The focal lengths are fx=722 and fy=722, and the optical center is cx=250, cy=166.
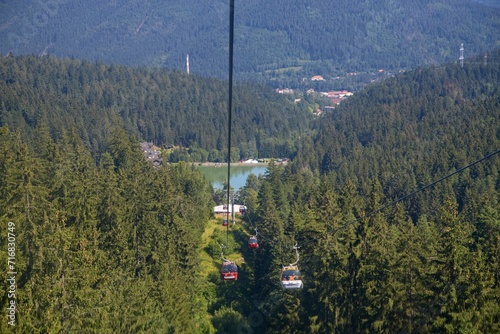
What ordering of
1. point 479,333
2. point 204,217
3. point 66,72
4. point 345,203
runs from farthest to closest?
1. point 66,72
2. point 204,217
3. point 345,203
4. point 479,333

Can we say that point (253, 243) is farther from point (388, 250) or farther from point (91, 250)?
point (91, 250)

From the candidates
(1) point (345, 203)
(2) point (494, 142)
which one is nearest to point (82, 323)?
(1) point (345, 203)

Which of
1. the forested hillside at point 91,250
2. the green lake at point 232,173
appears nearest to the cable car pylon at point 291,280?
the forested hillside at point 91,250

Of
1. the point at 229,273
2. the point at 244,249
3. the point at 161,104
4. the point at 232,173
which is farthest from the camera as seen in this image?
the point at 161,104

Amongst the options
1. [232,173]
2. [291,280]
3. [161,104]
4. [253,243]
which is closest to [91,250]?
[291,280]

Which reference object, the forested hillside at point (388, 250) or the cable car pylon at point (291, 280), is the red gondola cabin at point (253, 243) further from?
the cable car pylon at point (291, 280)

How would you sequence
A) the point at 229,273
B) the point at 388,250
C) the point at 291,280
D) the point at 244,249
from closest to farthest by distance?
the point at 291,280 < the point at 388,250 < the point at 229,273 < the point at 244,249

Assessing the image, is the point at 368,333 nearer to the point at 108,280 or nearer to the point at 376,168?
the point at 108,280

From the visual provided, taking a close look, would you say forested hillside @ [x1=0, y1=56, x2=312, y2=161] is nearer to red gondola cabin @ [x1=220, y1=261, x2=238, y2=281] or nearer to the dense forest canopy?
the dense forest canopy
